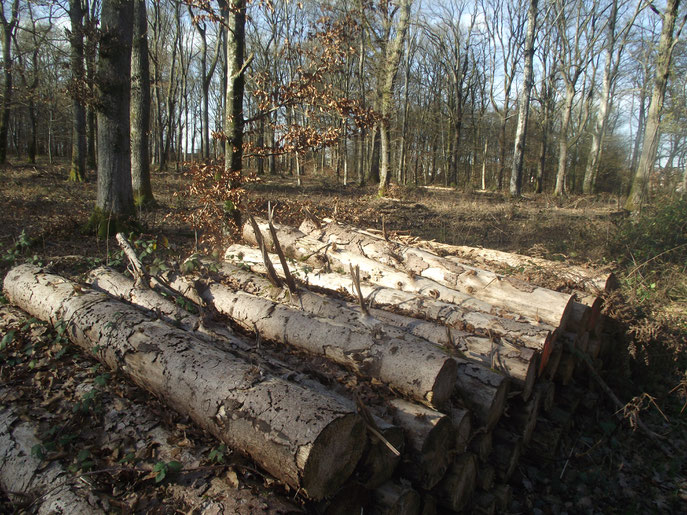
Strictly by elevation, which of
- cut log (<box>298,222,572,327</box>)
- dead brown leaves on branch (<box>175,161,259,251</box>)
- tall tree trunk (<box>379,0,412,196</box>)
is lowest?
cut log (<box>298,222,572,327</box>)

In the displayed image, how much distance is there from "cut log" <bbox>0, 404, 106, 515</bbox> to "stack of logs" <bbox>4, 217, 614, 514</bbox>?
2.23 feet

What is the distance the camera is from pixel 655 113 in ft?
35.1

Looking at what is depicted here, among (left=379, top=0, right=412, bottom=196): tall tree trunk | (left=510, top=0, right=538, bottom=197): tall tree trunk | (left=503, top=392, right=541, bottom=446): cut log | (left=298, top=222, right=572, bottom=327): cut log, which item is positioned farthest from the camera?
(left=510, top=0, right=538, bottom=197): tall tree trunk

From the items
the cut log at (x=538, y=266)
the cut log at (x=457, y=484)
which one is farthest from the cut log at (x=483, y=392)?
the cut log at (x=538, y=266)

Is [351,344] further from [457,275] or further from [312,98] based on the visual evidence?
[312,98]

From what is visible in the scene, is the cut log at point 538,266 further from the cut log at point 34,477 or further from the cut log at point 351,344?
the cut log at point 34,477

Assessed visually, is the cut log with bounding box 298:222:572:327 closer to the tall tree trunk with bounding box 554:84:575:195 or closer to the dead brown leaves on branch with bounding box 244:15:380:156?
the dead brown leaves on branch with bounding box 244:15:380:156

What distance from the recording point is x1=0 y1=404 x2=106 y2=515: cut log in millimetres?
2115

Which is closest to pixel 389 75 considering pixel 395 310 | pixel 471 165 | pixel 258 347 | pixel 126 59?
pixel 126 59

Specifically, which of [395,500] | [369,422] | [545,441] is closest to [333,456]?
[369,422]

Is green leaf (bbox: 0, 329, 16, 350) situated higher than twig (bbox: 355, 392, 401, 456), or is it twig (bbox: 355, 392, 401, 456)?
twig (bbox: 355, 392, 401, 456)

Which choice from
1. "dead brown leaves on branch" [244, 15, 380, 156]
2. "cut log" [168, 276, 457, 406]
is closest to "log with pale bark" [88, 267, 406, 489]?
"cut log" [168, 276, 457, 406]

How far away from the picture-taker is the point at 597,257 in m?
7.05

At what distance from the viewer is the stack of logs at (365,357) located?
92.4 inches
